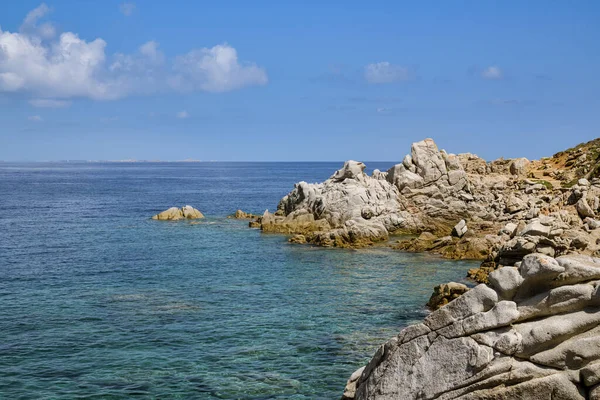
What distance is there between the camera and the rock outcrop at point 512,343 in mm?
16578

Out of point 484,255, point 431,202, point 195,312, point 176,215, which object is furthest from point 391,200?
point 195,312

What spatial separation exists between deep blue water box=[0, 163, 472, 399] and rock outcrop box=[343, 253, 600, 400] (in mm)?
9095

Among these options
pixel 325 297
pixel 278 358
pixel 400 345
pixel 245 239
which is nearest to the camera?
pixel 400 345

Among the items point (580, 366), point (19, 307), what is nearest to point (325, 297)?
point (19, 307)

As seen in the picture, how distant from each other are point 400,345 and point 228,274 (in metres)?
36.5

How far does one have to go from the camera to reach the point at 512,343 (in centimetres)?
1702

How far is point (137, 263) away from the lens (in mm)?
58750

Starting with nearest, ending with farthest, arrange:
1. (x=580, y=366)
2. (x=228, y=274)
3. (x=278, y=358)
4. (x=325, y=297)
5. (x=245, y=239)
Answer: (x=580, y=366) < (x=278, y=358) < (x=325, y=297) < (x=228, y=274) < (x=245, y=239)

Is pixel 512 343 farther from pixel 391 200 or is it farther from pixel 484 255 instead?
pixel 391 200

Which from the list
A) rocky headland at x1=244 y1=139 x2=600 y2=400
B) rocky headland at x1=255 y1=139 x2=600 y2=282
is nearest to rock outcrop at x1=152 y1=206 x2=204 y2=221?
rocky headland at x1=255 y1=139 x2=600 y2=282

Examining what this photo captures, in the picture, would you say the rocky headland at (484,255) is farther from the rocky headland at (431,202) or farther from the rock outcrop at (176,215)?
the rock outcrop at (176,215)

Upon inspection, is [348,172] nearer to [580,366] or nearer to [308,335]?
[308,335]

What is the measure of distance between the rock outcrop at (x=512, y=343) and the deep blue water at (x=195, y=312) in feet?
29.8

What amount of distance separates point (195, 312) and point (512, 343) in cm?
2668
